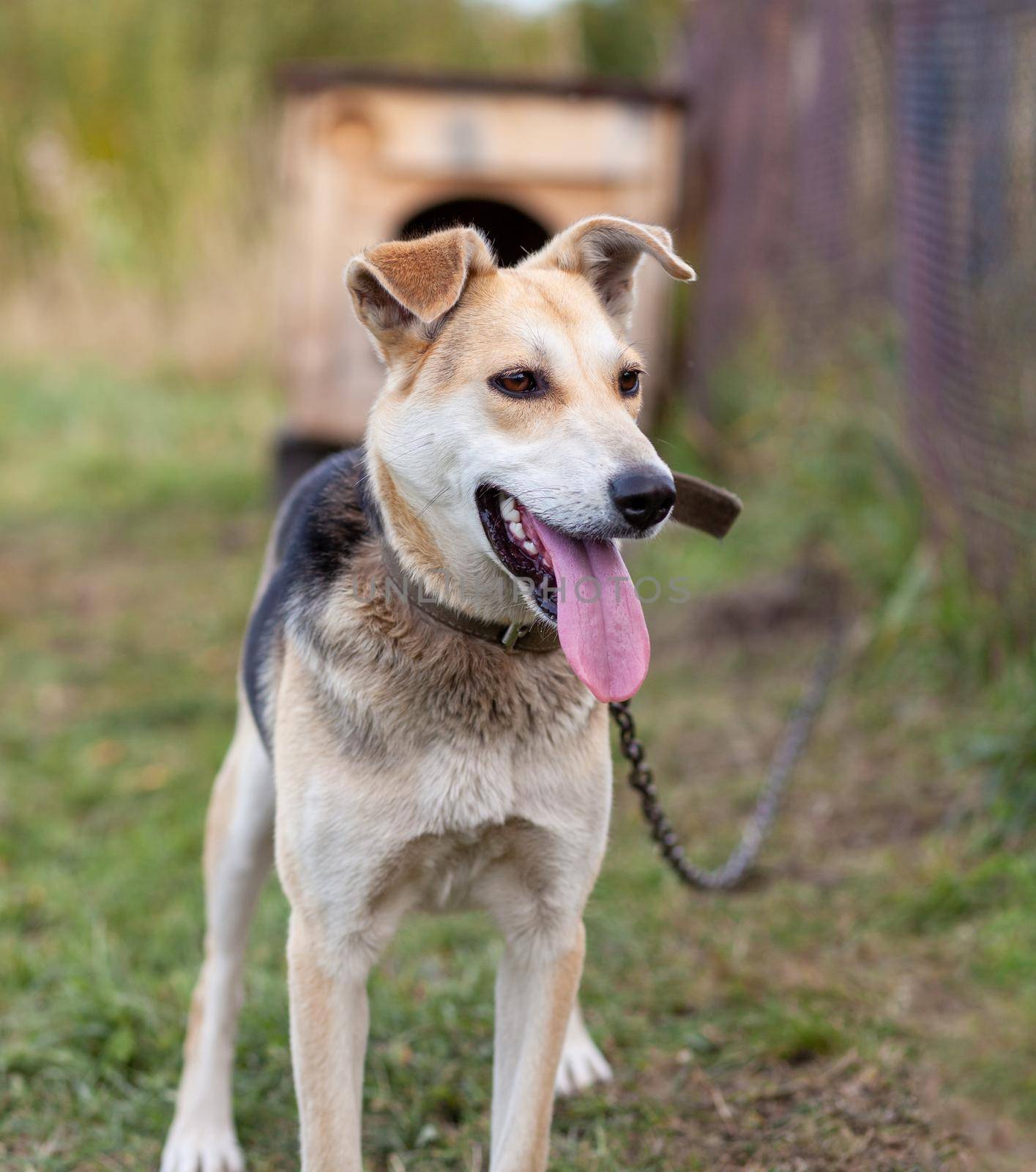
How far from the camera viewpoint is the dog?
7.18ft

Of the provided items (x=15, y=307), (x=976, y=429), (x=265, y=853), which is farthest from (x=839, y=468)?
(x=15, y=307)

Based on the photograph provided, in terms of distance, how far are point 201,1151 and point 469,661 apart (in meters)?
1.24

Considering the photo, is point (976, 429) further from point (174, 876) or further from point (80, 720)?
point (80, 720)

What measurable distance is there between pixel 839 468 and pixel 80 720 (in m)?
3.42

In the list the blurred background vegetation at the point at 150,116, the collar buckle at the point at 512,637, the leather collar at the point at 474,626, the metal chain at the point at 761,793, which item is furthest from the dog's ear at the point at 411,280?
the blurred background vegetation at the point at 150,116

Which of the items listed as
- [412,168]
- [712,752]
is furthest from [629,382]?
[412,168]

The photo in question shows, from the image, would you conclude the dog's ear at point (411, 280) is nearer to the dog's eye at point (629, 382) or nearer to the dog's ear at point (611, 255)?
the dog's ear at point (611, 255)

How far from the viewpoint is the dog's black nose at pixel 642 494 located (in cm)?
207

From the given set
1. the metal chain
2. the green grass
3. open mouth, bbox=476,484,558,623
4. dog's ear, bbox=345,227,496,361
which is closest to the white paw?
the green grass

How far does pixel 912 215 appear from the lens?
16.4ft

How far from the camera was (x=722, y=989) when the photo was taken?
127 inches

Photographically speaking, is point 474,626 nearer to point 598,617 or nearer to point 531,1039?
point 598,617

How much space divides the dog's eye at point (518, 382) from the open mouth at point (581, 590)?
7.0 inches

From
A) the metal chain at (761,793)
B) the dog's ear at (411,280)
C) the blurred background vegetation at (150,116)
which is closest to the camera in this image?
the dog's ear at (411,280)
